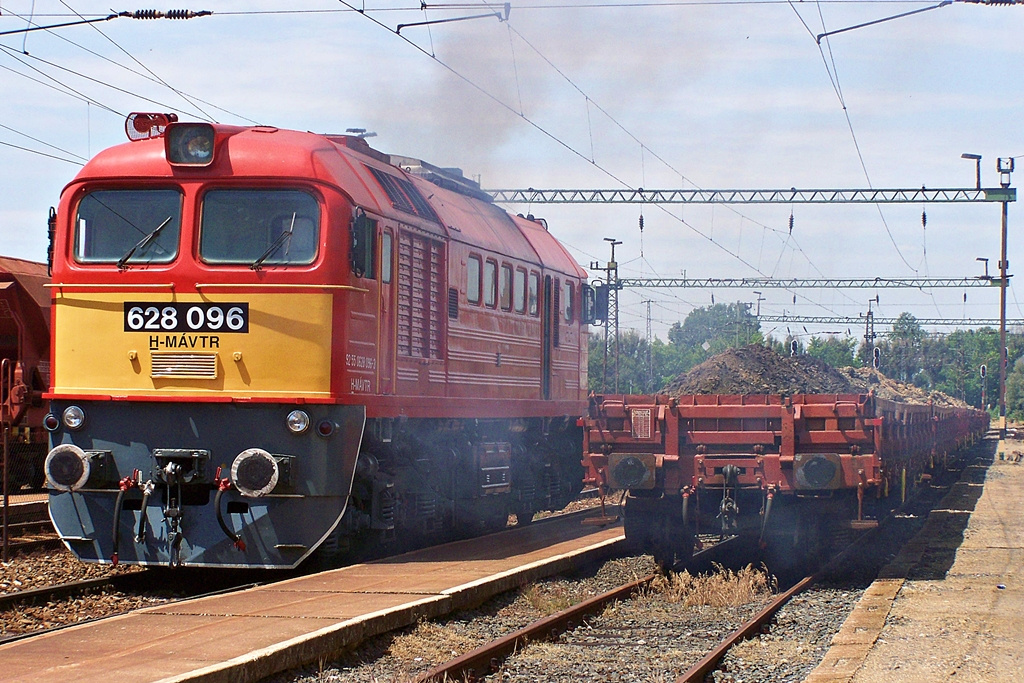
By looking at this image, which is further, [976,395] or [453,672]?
[976,395]

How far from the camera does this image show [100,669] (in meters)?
7.20

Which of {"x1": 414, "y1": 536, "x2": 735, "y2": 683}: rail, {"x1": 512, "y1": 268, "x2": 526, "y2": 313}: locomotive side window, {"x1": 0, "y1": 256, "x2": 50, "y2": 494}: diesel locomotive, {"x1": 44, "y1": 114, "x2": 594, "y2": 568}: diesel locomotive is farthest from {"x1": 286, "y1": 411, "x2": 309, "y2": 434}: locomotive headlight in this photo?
{"x1": 0, "y1": 256, "x2": 50, "y2": 494}: diesel locomotive

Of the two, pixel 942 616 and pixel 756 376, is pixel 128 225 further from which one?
pixel 756 376

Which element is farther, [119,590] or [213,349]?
[119,590]

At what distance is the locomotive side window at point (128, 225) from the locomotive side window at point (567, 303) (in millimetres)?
7829

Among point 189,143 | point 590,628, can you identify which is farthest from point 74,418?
point 590,628

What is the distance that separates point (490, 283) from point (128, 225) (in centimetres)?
489

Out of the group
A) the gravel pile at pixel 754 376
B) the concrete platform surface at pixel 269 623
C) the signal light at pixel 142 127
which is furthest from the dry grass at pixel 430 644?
the gravel pile at pixel 754 376

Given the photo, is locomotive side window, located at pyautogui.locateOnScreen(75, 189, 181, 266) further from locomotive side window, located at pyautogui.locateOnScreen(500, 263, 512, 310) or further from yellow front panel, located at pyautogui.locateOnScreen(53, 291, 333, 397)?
locomotive side window, located at pyautogui.locateOnScreen(500, 263, 512, 310)

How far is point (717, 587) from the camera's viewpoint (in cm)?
1212

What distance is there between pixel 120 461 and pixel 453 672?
4.24 m

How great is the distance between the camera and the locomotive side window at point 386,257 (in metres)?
11.9

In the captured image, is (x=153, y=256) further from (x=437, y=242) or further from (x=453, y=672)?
(x=453, y=672)

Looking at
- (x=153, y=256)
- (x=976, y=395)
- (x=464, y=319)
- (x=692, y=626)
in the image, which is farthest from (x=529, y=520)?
(x=976, y=395)
